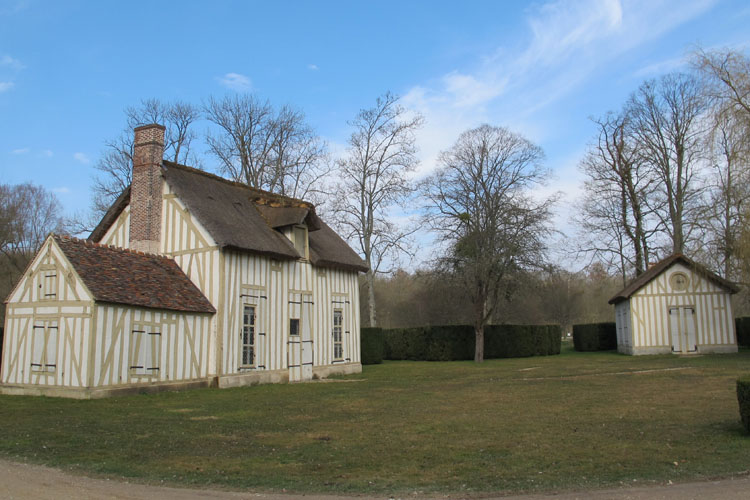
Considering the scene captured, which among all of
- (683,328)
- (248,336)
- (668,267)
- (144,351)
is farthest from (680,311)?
(144,351)

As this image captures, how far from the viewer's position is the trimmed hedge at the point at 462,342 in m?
33.3

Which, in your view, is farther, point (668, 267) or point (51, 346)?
point (668, 267)

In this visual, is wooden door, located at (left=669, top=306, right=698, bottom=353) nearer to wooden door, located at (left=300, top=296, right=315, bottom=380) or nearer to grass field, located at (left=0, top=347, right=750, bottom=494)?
grass field, located at (left=0, top=347, right=750, bottom=494)

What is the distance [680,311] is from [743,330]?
640cm

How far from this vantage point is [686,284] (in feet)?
90.8

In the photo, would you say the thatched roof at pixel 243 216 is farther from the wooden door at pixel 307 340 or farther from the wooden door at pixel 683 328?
the wooden door at pixel 683 328

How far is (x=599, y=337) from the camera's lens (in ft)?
121

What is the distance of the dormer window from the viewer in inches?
825

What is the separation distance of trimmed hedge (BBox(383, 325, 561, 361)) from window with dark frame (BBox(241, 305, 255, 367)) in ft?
55.2

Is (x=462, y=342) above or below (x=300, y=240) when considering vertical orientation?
below

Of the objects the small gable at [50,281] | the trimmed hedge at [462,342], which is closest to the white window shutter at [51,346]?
the small gable at [50,281]

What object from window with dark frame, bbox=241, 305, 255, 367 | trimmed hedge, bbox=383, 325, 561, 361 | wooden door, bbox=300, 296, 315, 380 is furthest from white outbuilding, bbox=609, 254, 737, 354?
window with dark frame, bbox=241, 305, 255, 367

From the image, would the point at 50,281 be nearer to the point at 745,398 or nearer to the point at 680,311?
the point at 745,398

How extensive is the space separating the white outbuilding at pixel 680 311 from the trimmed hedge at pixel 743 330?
15.5ft
